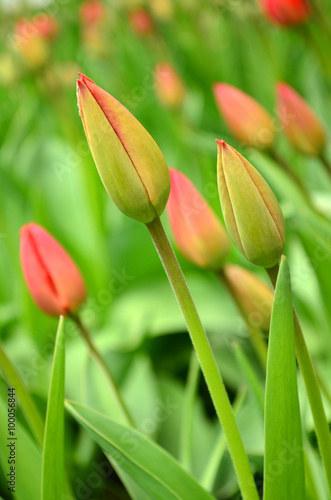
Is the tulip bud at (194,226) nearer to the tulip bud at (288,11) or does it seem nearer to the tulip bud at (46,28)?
the tulip bud at (288,11)

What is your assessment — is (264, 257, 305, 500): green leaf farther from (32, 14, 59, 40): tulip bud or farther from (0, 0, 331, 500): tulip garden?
(32, 14, 59, 40): tulip bud

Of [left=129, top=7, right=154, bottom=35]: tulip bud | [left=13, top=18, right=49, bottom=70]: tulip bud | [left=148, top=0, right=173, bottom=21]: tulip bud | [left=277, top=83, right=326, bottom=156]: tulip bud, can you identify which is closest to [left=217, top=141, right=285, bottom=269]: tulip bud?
[left=277, top=83, right=326, bottom=156]: tulip bud

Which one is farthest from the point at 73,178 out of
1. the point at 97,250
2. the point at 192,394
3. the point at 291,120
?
the point at 192,394

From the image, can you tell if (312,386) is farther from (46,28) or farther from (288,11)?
(46,28)

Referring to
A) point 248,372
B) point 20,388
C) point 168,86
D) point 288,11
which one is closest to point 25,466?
point 20,388

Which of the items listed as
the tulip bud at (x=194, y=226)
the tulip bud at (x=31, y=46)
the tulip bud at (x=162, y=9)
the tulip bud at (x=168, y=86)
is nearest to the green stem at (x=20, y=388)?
the tulip bud at (x=194, y=226)

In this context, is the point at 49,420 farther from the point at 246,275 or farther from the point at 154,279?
the point at 154,279
